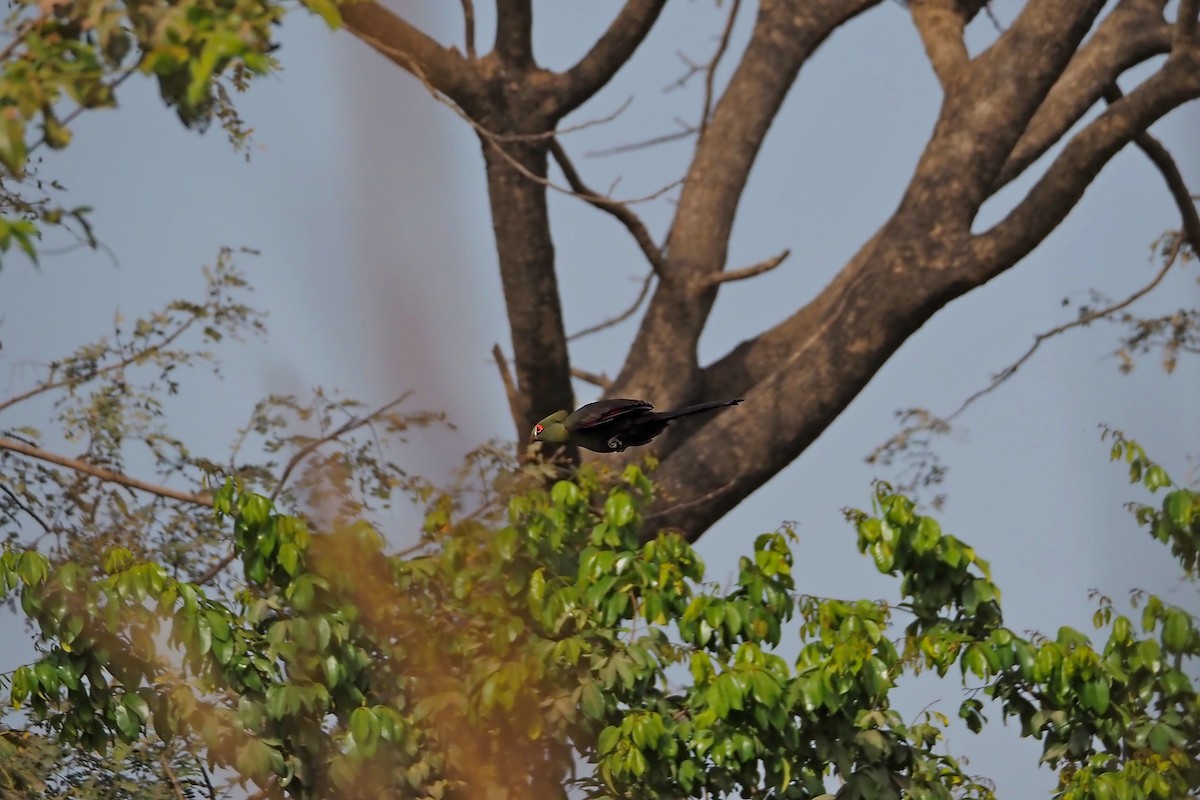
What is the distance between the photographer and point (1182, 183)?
9945 millimetres

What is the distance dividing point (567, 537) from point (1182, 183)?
18.2 ft

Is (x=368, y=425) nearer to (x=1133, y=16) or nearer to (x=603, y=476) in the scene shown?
(x=603, y=476)

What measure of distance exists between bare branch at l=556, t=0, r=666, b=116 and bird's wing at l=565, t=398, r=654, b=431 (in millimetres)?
5304

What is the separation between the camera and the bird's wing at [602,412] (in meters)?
3.52

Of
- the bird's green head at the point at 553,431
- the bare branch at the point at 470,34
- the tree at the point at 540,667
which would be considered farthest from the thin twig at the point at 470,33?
the bird's green head at the point at 553,431

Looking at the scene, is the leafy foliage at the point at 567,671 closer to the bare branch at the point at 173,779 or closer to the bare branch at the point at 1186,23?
the bare branch at the point at 173,779

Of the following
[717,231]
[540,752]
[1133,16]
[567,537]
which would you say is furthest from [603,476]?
[1133,16]

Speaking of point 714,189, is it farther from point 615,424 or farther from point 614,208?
point 615,424

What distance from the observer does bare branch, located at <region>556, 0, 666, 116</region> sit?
8.67 metres

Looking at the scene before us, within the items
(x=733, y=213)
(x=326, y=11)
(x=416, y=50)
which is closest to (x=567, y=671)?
(x=326, y=11)

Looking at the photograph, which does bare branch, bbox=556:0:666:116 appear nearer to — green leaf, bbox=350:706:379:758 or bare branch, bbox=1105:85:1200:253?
bare branch, bbox=1105:85:1200:253

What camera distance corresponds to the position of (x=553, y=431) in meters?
3.71

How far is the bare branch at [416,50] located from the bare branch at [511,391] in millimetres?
1367

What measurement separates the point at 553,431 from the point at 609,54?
17.9ft
